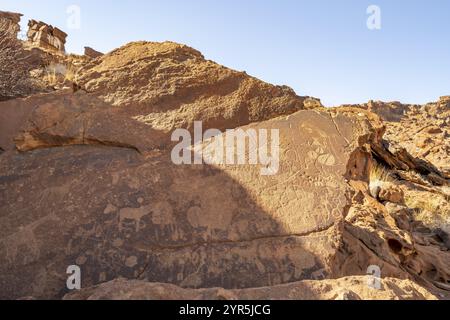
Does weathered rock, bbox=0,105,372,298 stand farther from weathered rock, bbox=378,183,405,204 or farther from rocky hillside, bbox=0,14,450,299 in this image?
weathered rock, bbox=378,183,405,204

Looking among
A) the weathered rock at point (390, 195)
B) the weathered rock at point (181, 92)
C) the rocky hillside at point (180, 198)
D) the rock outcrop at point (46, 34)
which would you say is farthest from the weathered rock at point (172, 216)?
the rock outcrop at point (46, 34)

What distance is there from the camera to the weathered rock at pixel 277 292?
74.5 inches

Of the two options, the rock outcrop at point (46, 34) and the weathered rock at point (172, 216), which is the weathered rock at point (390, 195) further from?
the rock outcrop at point (46, 34)

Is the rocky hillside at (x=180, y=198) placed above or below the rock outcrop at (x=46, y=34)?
below

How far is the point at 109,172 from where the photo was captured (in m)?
3.20

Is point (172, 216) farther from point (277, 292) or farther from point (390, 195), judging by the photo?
point (390, 195)

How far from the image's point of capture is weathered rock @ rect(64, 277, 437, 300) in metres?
1.89

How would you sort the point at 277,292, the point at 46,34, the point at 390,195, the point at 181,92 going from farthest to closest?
the point at 46,34, the point at 390,195, the point at 181,92, the point at 277,292

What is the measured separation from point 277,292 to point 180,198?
121cm

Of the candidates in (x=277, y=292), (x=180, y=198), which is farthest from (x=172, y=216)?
(x=277, y=292)

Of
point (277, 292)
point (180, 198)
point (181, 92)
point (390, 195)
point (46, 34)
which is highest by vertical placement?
point (46, 34)

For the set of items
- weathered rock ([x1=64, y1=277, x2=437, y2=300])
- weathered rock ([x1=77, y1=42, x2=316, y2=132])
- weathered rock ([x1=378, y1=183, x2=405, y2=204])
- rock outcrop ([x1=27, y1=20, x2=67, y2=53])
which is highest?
rock outcrop ([x1=27, y1=20, x2=67, y2=53])

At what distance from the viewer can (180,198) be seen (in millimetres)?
3031

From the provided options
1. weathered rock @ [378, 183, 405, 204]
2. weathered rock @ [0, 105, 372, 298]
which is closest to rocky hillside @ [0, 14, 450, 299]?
weathered rock @ [0, 105, 372, 298]
